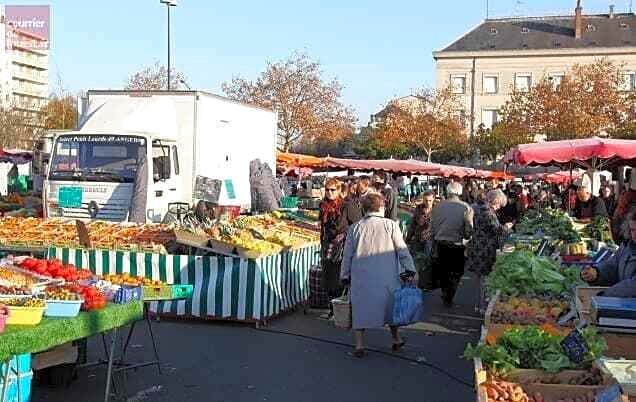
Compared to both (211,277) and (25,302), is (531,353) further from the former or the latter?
(211,277)

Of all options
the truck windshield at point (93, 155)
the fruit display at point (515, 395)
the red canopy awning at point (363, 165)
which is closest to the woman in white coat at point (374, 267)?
the fruit display at point (515, 395)

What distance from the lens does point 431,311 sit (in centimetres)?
1199

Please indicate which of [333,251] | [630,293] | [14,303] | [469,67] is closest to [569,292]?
[630,293]

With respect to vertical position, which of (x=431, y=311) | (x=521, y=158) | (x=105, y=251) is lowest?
(x=431, y=311)

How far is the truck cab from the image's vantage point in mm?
15734

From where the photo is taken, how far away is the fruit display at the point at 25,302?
561 centimetres

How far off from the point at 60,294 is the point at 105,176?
1004 centimetres

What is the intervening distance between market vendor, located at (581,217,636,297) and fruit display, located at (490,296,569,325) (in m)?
0.33

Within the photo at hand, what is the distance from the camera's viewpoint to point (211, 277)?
10.6 metres

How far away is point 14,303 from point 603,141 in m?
10.5

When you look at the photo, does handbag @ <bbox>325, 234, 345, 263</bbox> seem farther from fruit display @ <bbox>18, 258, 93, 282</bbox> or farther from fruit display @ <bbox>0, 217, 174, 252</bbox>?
fruit display @ <bbox>18, 258, 93, 282</bbox>

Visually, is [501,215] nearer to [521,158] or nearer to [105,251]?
[521,158]

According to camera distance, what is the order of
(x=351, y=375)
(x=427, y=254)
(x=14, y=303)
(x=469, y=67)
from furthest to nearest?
(x=469, y=67)
(x=427, y=254)
(x=351, y=375)
(x=14, y=303)

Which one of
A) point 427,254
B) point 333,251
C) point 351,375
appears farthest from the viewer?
point 427,254
